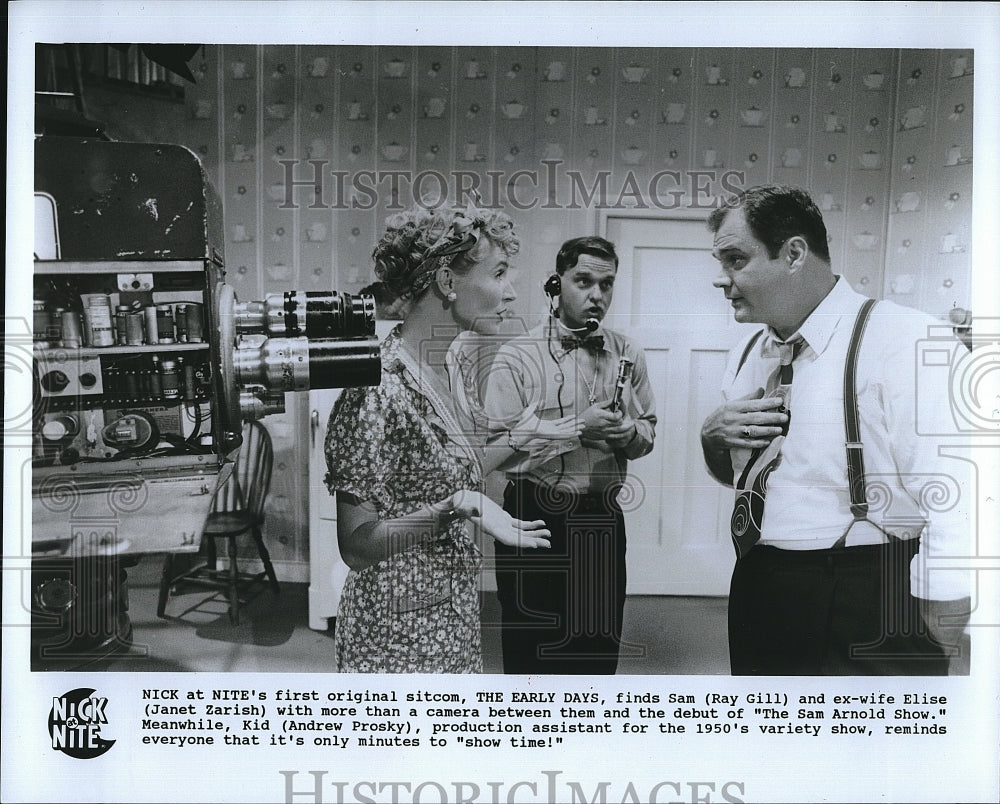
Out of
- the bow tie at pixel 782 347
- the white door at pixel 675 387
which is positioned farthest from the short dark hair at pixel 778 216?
the bow tie at pixel 782 347

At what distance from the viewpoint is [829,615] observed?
7.32 feet

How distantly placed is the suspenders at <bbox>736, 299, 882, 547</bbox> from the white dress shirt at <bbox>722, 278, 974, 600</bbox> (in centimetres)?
1

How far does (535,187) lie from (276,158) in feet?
2.23

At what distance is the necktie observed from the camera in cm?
221

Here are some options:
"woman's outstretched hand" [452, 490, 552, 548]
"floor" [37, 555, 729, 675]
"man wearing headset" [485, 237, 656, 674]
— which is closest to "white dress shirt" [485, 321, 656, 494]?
"man wearing headset" [485, 237, 656, 674]

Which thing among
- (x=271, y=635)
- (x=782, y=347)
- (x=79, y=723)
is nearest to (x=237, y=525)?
(x=271, y=635)

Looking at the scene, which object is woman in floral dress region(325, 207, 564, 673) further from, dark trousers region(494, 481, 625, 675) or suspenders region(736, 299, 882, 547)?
suspenders region(736, 299, 882, 547)

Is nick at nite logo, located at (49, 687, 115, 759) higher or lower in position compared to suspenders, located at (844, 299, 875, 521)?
lower

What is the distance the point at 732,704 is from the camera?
2254 millimetres

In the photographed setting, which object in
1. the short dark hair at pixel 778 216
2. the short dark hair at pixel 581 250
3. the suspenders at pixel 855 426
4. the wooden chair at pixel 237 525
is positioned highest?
the short dark hair at pixel 778 216

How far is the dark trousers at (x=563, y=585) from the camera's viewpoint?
2.22 metres

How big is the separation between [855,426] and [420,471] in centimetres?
114

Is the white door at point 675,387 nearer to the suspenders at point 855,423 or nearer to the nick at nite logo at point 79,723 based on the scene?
the suspenders at point 855,423

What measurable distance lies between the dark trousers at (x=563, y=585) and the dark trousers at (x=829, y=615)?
339mm
